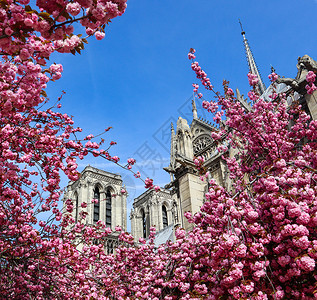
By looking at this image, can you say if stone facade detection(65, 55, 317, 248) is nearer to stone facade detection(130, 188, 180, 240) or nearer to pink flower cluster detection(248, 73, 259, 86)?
stone facade detection(130, 188, 180, 240)

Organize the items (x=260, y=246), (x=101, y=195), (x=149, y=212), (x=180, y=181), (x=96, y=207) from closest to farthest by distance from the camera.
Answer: (x=260, y=246) < (x=180, y=181) < (x=96, y=207) < (x=101, y=195) < (x=149, y=212)

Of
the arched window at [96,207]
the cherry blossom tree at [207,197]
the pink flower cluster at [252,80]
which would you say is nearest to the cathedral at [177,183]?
the arched window at [96,207]

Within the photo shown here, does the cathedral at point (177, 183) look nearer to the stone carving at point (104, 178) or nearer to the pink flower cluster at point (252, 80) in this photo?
the stone carving at point (104, 178)

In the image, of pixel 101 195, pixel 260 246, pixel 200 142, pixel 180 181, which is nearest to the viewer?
pixel 260 246

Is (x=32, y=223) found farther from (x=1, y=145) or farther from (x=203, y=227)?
(x=203, y=227)

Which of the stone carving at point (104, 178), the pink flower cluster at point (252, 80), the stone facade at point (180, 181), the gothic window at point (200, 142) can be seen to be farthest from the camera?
the stone carving at point (104, 178)

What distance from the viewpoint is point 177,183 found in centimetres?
1284

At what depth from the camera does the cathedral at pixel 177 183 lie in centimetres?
1096

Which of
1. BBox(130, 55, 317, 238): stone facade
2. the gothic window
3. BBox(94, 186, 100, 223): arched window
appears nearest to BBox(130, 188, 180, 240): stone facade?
BBox(94, 186, 100, 223): arched window

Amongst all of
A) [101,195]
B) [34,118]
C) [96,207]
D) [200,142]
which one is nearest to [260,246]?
[34,118]

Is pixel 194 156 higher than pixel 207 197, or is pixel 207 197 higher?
pixel 194 156

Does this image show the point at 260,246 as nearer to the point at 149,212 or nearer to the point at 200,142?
the point at 200,142

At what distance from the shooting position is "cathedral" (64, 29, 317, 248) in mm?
10958

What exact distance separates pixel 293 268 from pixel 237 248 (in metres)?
0.89
